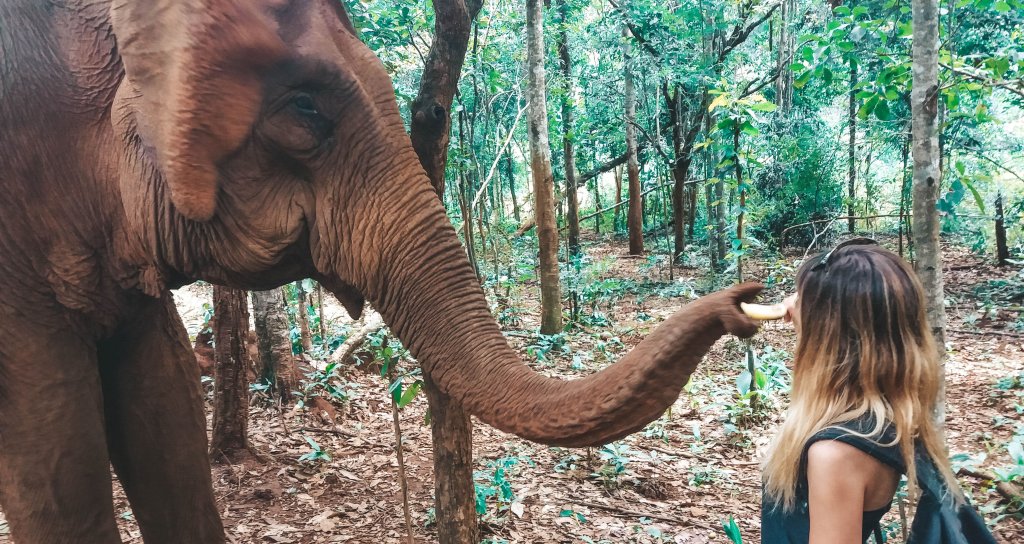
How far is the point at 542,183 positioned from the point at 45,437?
6.45 meters

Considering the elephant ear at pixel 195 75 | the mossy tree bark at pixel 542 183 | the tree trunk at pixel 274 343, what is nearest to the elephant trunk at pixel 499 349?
the elephant ear at pixel 195 75

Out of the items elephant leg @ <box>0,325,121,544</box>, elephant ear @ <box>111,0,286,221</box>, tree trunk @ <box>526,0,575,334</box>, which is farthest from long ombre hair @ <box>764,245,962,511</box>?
tree trunk @ <box>526,0,575,334</box>

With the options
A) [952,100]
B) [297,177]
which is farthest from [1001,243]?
[297,177]

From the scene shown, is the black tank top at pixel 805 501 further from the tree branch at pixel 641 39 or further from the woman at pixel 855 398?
the tree branch at pixel 641 39

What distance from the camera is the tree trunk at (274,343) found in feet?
18.6

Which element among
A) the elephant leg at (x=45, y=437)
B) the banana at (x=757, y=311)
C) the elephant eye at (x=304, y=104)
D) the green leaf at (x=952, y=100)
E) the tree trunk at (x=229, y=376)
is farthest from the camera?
the tree trunk at (x=229, y=376)

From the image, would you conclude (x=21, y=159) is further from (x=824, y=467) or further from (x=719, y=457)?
(x=719, y=457)

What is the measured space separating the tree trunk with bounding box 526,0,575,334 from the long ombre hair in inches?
249

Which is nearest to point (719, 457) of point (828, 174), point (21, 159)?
point (21, 159)

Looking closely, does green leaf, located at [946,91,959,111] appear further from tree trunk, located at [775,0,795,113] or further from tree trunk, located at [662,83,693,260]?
tree trunk, located at [662,83,693,260]

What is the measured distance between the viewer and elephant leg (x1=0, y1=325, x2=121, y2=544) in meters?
2.22

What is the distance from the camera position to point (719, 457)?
512 cm

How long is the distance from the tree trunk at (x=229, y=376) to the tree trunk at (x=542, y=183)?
13.4 feet

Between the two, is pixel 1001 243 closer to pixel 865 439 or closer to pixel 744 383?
pixel 744 383
